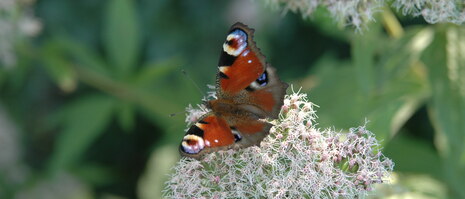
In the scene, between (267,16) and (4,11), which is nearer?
(4,11)

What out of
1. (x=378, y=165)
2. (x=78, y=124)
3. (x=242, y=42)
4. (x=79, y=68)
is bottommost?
(x=378, y=165)

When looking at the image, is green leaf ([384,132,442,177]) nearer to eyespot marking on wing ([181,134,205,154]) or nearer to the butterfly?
the butterfly

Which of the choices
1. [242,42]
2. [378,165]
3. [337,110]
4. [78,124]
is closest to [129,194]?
[78,124]

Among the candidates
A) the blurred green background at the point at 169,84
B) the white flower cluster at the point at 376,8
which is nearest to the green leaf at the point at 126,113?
the blurred green background at the point at 169,84

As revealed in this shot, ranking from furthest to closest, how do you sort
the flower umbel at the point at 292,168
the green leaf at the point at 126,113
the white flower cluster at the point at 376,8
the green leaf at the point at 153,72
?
the green leaf at the point at 126,113, the green leaf at the point at 153,72, the white flower cluster at the point at 376,8, the flower umbel at the point at 292,168

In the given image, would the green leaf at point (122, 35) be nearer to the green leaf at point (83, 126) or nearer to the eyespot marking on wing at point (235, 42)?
the green leaf at point (83, 126)

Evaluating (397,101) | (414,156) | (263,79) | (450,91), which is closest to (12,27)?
(263,79)

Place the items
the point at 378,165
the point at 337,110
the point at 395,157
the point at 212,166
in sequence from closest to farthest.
A: the point at 378,165 < the point at 212,166 < the point at 337,110 < the point at 395,157

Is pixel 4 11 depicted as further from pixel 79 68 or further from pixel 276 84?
pixel 276 84
